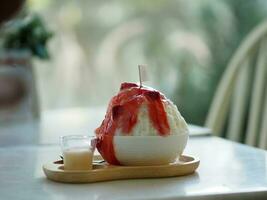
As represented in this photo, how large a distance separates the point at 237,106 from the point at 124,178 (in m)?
0.88

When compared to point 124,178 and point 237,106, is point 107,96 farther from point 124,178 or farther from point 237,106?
point 124,178

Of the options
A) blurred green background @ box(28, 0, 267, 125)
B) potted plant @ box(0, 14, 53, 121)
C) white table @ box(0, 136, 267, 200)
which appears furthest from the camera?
blurred green background @ box(28, 0, 267, 125)

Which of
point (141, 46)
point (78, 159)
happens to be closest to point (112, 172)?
point (78, 159)

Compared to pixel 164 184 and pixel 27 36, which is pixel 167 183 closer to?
pixel 164 184

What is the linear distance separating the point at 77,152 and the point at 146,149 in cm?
8

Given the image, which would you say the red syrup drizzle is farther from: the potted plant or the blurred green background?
the blurred green background

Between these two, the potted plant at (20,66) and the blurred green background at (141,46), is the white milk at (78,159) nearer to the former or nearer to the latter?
the potted plant at (20,66)

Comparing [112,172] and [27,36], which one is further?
[27,36]

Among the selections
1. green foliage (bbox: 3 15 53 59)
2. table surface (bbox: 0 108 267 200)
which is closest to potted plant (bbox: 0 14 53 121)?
green foliage (bbox: 3 15 53 59)

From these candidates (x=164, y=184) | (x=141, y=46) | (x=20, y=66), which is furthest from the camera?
(x=141, y=46)

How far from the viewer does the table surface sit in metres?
0.65

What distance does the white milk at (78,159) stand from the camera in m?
0.74

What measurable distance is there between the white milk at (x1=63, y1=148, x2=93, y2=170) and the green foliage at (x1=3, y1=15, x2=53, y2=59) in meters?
0.98

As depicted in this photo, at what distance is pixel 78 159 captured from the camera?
2.42ft
